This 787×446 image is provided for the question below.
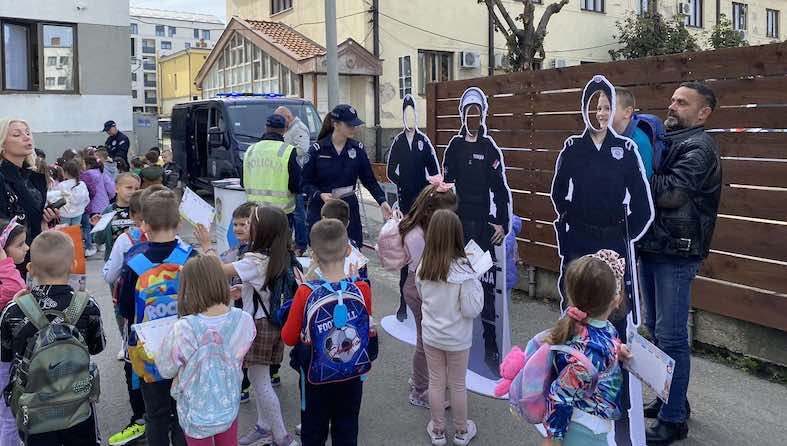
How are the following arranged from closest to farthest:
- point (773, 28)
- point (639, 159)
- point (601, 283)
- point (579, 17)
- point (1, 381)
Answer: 1. point (601, 283)
2. point (1, 381)
3. point (639, 159)
4. point (579, 17)
5. point (773, 28)

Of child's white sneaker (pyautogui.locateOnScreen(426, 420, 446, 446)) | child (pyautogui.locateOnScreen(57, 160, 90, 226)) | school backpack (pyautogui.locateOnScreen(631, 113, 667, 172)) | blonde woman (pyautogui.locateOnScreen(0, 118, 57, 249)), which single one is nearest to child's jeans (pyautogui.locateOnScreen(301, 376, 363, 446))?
child's white sneaker (pyautogui.locateOnScreen(426, 420, 446, 446))

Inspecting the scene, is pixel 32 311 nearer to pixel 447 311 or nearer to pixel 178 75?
pixel 447 311

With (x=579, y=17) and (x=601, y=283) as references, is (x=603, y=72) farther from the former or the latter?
(x=579, y=17)

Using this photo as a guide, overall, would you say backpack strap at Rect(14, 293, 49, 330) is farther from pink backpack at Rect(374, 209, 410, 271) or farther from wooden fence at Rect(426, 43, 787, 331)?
wooden fence at Rect(426, 43, 787, 331)

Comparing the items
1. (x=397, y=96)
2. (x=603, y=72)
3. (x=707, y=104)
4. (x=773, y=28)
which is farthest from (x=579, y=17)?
(x=707, y=104)

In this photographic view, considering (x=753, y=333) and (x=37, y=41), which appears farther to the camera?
(x=37, y=41)

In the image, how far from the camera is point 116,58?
17.9 m

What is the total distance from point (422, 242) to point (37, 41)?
16.1 metres

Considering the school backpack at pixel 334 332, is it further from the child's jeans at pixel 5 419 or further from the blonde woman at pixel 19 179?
the blonde woman at pixel 19 179

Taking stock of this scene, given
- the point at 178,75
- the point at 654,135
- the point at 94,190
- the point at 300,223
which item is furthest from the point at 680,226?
the point at 178,75

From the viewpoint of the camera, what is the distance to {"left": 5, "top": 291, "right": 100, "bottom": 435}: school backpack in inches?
122

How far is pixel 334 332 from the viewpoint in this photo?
3275 millimetres

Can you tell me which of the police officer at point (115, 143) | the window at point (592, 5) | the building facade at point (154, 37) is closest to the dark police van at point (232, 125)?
the police officer at point (115, 143)

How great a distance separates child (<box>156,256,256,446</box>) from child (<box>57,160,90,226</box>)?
A: 6.93 meters
